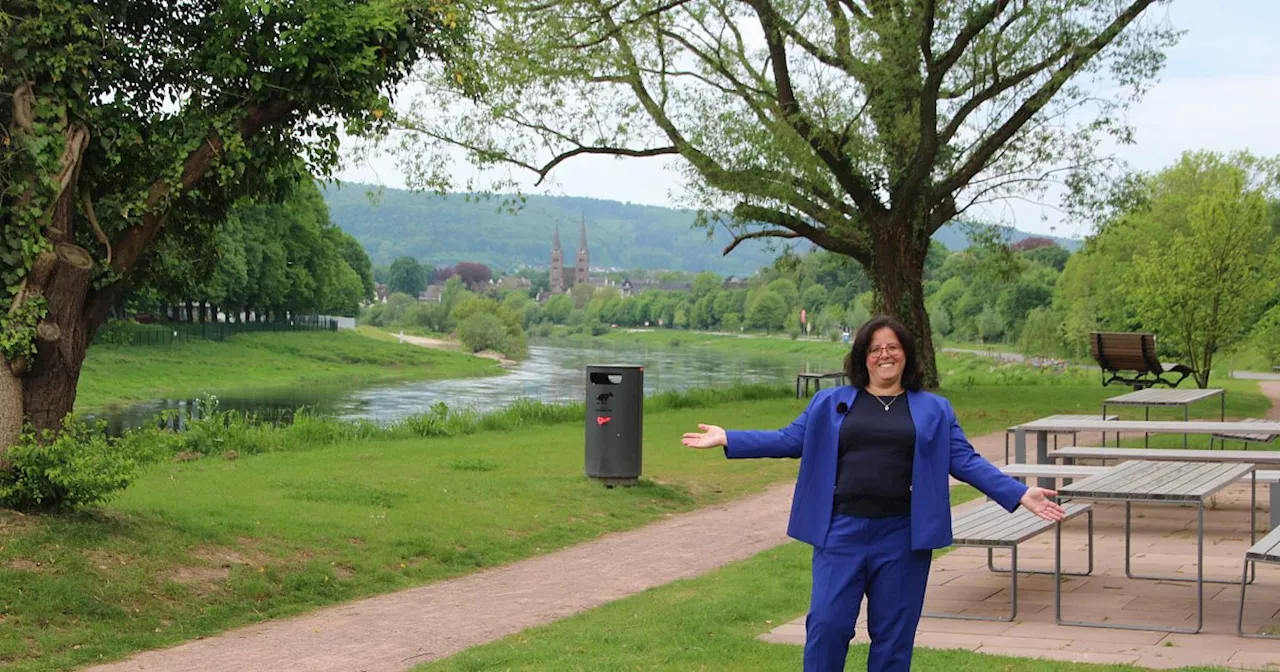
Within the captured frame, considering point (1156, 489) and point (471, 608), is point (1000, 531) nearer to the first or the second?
point (1156, 489)

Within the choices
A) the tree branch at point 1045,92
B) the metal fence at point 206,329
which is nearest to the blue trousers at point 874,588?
the tree branch at point 1045,92

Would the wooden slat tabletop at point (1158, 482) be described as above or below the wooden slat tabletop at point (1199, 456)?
above

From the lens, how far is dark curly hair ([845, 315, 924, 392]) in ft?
15.5

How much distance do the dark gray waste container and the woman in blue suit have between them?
7.68m

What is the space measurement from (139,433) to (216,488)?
10.1 feet

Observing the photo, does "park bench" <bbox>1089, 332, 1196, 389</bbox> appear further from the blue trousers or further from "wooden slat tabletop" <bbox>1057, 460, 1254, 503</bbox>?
the blue trousers

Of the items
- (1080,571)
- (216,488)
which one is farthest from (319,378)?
→ (1080,571)

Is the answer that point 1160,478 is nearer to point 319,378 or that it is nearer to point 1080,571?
point 1080,571

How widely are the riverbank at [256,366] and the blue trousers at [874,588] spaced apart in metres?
40.6

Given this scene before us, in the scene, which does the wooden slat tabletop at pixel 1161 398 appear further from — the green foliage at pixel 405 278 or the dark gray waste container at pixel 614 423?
the green foliage at pixel 405 278

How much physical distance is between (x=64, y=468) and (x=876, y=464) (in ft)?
17.4

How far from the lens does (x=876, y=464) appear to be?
4617 millimetres

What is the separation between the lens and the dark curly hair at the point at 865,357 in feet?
15.5

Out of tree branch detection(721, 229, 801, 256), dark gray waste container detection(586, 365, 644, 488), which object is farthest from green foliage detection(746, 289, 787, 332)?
dark gray waste container detection(586, 365, 644, 488)
